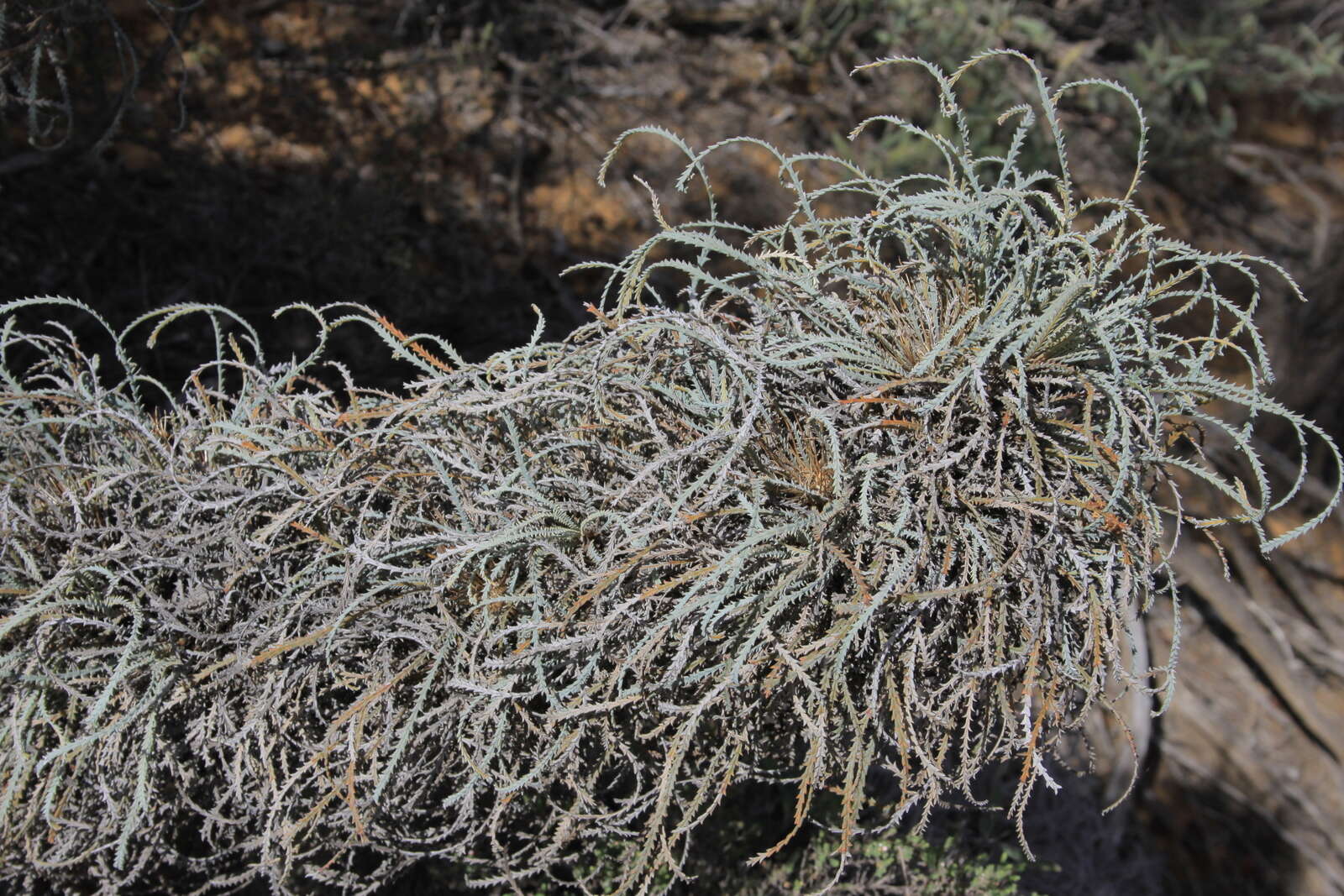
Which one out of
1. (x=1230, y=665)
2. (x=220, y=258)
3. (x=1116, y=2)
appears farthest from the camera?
(x=1116, y=2)

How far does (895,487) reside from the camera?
3.84 ft

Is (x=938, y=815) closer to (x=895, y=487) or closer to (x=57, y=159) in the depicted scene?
(x=895, y=487)

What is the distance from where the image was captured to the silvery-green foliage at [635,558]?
118 cm

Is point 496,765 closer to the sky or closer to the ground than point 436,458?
closer to the ground

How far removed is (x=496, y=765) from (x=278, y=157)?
2.64 metres

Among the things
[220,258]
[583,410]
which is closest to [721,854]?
[583,410]

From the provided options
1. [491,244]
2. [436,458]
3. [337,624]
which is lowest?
[491,244]

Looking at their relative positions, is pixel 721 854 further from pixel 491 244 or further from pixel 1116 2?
pixel 1116 2

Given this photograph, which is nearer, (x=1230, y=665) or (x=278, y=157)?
(x=278, y=157)

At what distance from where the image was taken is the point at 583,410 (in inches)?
52.6

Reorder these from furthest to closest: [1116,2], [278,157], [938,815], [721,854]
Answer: [1116,2] < [278,157] < [938,815] < [721,854]

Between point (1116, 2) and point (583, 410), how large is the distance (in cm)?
430

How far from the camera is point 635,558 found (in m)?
1.18

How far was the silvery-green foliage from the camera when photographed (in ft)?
3.86
